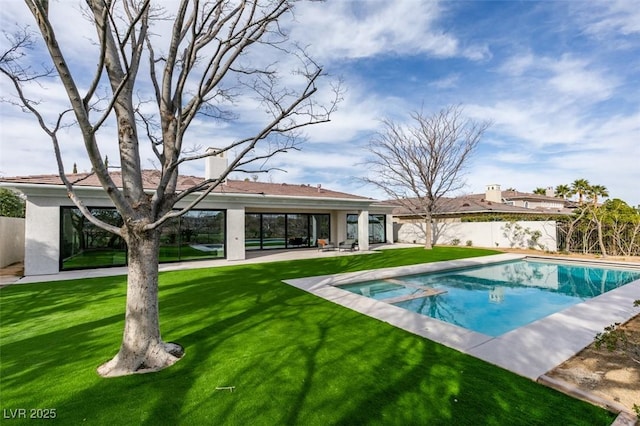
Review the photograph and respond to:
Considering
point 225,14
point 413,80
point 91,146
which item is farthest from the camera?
point 413,80

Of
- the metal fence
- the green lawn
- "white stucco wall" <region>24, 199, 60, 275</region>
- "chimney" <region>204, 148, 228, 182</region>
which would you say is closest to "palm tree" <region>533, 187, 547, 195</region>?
the metal fence

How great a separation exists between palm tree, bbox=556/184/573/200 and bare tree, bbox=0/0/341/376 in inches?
1834

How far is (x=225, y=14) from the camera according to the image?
17.7 ft

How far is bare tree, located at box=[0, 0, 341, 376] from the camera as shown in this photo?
3893 millimetres

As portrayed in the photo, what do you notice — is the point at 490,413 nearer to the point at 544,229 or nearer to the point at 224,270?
the point at 224,270

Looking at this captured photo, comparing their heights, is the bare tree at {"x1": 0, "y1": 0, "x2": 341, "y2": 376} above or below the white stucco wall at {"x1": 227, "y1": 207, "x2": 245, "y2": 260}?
above

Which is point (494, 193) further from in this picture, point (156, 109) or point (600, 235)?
point (156, 109)

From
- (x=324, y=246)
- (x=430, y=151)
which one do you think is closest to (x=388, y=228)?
(x=430, y=151)

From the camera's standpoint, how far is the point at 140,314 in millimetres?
4145

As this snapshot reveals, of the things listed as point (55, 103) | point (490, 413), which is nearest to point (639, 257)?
point (490, 413)

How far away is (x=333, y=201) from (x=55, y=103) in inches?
573

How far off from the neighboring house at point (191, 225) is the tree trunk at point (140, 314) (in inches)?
136

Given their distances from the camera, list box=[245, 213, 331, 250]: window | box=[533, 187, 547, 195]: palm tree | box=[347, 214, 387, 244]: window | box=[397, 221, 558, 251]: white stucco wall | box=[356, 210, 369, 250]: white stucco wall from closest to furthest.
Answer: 1. box=[397, 221, 558, 251]: white stucco wall
2. box=[356, 210, 369, 250]: white stucco wall
3. box=[245, 213, 331, 250]: window
4. box=[347, 214, 387, 244]: window
5. box=[533, 187, 547, 195]: palm tree

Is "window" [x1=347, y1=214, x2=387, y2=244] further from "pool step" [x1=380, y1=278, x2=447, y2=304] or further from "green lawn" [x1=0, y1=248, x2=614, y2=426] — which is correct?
→ "green lawn" [x1=0, y1=248, x2=614, y2=426]
